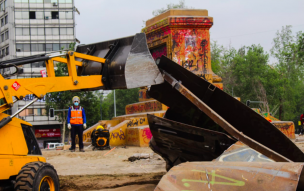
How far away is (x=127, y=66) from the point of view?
564 cm

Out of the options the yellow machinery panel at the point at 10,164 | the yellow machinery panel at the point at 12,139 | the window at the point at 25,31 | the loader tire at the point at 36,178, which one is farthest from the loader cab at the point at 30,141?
the window at the point at 25,31

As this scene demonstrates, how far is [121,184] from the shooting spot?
6.54 m

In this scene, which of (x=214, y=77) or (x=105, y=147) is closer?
(x=105, y=147)

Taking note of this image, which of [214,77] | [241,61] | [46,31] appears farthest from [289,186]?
[46,31]

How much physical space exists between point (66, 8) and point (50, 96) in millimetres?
21181

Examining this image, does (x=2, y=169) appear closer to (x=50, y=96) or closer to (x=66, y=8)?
(x=50, y=96)

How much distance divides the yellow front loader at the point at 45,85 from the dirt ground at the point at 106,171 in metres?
1.42

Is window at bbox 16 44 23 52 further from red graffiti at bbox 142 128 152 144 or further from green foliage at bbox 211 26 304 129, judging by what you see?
red graffiti at bbox 142 128 152 144

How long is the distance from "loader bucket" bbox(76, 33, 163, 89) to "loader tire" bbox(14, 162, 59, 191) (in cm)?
176

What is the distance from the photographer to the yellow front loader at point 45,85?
4652 mm

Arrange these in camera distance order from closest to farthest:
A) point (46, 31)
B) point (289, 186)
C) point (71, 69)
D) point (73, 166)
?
point (289, 186), point (71, 69), point (73, 166), point (46, 31)

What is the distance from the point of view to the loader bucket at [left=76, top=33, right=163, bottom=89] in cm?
563

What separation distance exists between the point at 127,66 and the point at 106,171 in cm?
344

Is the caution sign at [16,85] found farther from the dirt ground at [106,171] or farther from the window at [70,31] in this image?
the window at [70,31]
